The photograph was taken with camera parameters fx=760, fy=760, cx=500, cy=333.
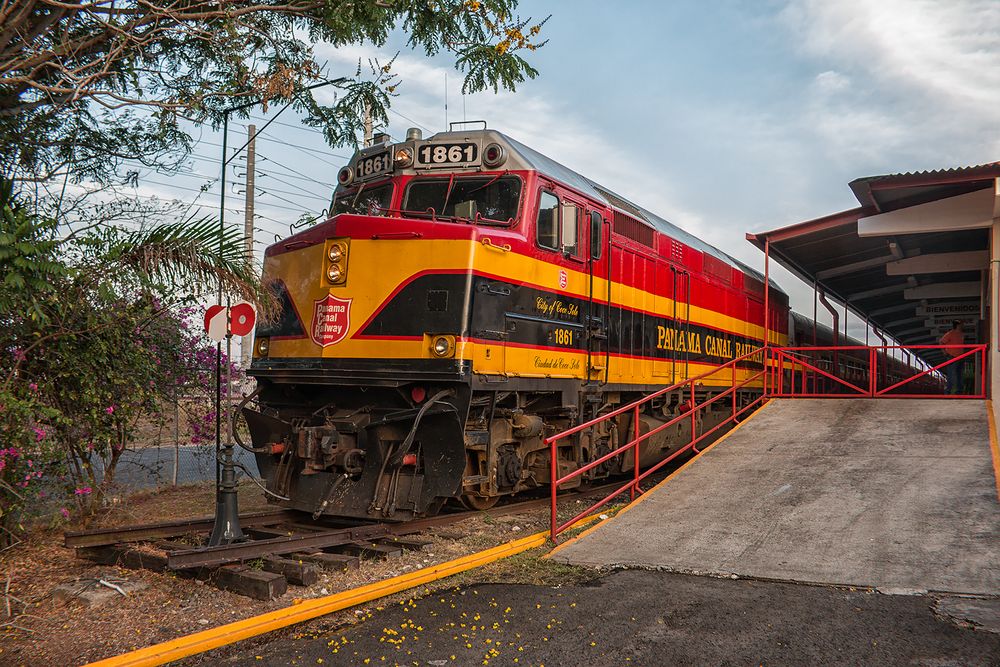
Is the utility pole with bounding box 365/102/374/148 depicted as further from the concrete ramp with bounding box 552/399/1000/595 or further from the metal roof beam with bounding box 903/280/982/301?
the metal roof beam with bounding box 903/280/982/301

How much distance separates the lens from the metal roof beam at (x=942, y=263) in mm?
14703

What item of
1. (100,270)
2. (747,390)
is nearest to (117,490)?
(100,270)

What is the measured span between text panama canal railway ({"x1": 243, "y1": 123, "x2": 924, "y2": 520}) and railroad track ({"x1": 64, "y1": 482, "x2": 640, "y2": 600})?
303 mm

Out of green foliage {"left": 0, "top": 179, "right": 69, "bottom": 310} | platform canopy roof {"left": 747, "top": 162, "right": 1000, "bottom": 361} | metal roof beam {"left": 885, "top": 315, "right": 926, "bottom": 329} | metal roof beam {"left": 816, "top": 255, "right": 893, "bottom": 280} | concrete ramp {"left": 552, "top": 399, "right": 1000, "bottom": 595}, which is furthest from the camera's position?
metal roof beam {"left": 885, "top": 315, "right": 926, "bottom": 329}

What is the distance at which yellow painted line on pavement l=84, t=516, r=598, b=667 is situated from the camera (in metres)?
4.38

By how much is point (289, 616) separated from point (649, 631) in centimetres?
235

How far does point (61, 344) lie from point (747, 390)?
12368mm

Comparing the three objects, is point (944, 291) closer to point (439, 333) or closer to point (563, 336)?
point (563, 336)

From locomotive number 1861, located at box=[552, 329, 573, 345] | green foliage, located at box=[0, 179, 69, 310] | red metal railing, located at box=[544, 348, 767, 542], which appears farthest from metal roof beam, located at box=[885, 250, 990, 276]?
green foliage, located at box=[0, 179, 69, 310]

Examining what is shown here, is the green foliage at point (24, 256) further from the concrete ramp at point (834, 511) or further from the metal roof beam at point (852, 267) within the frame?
the metal roof beam at point (852, 267)

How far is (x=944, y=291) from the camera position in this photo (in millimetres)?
18469

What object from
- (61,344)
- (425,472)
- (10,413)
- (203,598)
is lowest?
(203,598)

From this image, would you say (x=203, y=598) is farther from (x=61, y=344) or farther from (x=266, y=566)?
(x=61, y=344)

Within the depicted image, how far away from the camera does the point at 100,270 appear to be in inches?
255
